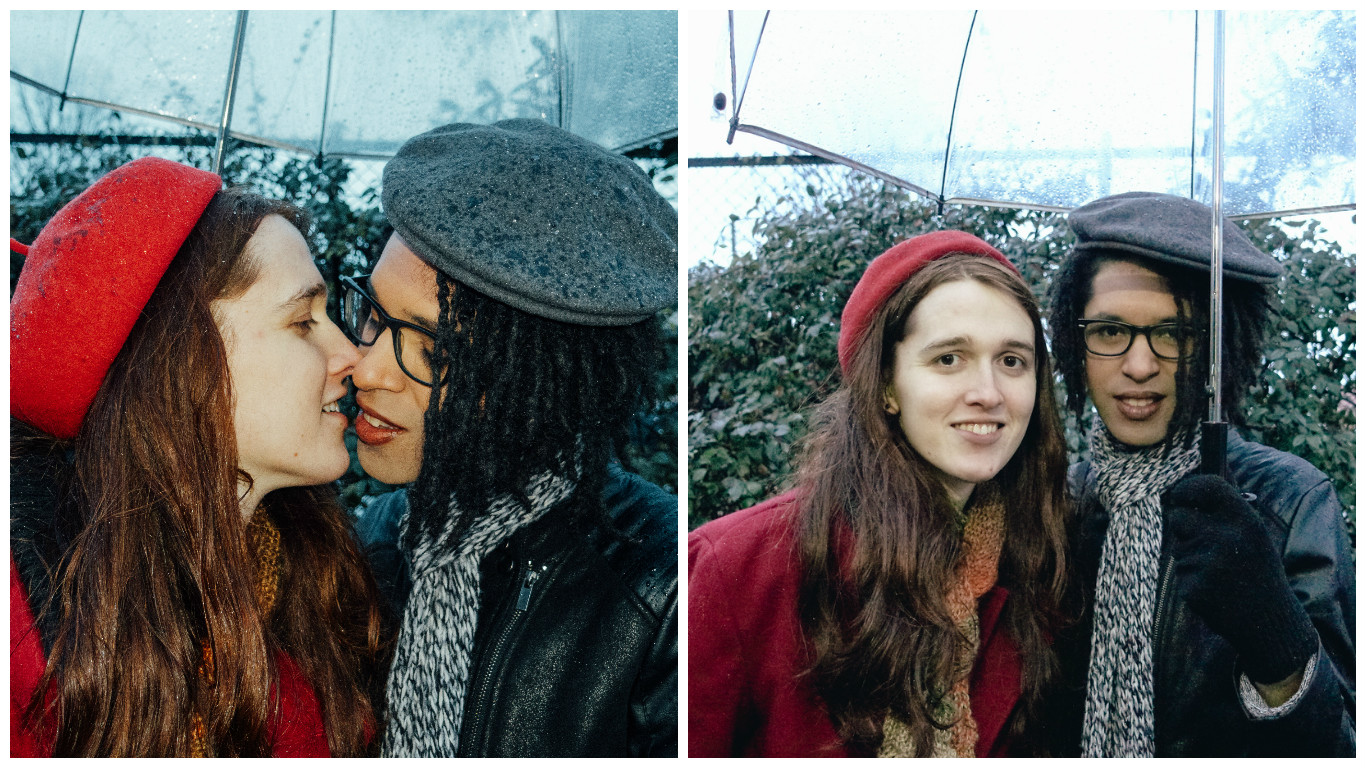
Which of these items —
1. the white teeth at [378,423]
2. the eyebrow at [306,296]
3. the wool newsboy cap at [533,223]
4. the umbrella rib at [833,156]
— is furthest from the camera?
the umbrella rib at [833,156]

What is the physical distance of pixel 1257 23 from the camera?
2449 millimetres

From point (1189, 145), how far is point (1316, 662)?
131cm

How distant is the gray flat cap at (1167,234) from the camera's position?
239 centimetres

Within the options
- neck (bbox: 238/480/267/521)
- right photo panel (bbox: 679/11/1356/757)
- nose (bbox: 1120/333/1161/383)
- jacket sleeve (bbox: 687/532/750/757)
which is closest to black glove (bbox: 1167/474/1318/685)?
right photo panel (bbox: 679/11/1356/757)

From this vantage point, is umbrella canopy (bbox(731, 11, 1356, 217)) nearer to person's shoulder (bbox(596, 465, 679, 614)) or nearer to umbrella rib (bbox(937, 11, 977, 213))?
umbrella rib (bbox(937, 11, 977, 213))

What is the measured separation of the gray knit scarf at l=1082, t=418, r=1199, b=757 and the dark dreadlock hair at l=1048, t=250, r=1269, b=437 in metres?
0.09

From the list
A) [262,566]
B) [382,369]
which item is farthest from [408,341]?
[262,566]

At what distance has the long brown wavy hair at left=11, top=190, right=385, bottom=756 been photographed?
1.89m

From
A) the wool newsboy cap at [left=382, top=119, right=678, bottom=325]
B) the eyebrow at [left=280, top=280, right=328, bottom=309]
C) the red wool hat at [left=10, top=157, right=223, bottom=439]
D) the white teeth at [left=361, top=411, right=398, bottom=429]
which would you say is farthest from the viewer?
the white teeth at [left=361, top=411, right=398, bottom=429]

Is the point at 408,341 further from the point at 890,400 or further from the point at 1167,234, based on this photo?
the point at 1167,234

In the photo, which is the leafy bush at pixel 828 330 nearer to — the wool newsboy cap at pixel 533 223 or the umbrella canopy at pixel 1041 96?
the umbrella canopy at pixel 1041 96

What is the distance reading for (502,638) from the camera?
216 cm

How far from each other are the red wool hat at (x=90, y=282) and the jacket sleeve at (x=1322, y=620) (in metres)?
2.65

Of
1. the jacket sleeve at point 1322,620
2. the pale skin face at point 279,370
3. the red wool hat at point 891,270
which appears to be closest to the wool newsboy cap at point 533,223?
the pale skin face at point 279,370
